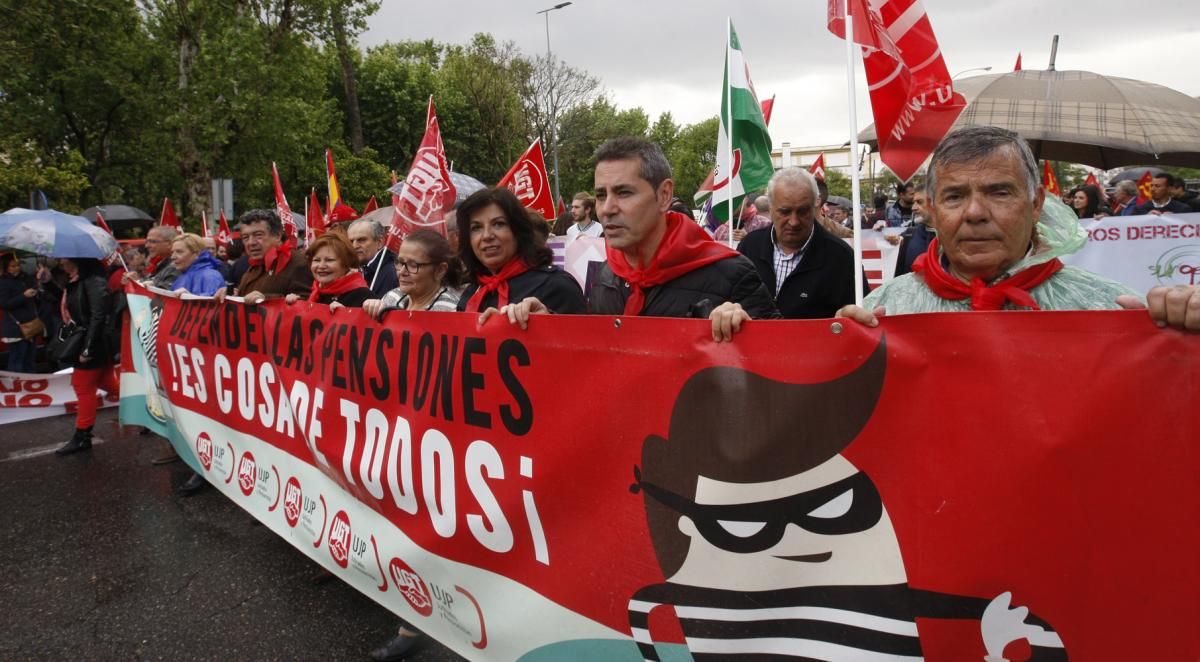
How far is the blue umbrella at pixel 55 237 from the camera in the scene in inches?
255

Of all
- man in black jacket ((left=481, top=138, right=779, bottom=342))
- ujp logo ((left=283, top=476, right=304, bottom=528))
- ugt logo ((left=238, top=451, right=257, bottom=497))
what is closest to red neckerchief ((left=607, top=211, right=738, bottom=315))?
man in black jacket ((left=481, top=138, right=779, bottom=342))

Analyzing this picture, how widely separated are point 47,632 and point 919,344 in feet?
12.3

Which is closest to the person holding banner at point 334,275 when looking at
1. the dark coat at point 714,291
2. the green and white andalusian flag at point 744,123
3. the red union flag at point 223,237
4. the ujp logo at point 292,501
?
the ujp logo at point 292,501

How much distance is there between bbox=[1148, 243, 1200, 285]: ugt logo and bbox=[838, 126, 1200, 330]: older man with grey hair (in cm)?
536

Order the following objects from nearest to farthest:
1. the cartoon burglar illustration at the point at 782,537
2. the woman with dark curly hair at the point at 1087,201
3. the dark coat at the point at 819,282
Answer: the cartoon burglar illustration at the point at 782,537 < the dark coat at the point at 819,282 < the woman with dark curly hair at the point at 1087,201

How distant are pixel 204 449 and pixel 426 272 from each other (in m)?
1.96

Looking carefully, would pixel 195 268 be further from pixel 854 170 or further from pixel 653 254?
pixel 854 170

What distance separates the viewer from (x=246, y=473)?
3.91 metres

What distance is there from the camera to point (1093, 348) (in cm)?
140

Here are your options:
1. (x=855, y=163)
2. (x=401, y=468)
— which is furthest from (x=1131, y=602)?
(x=401, y=468)

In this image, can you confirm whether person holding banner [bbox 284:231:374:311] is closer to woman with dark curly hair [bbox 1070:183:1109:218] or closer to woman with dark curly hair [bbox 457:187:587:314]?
woman with dark curly hair [bbox 457:187:587:314]

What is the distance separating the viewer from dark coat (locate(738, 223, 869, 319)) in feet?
12.3

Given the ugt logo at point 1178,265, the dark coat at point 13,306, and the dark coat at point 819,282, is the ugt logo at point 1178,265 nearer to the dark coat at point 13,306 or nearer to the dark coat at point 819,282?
the dark coat at point 819,282

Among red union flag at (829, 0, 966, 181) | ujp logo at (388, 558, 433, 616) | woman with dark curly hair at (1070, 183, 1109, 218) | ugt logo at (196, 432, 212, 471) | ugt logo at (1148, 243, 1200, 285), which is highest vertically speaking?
red union flag at (829, 0, 966, 181)
